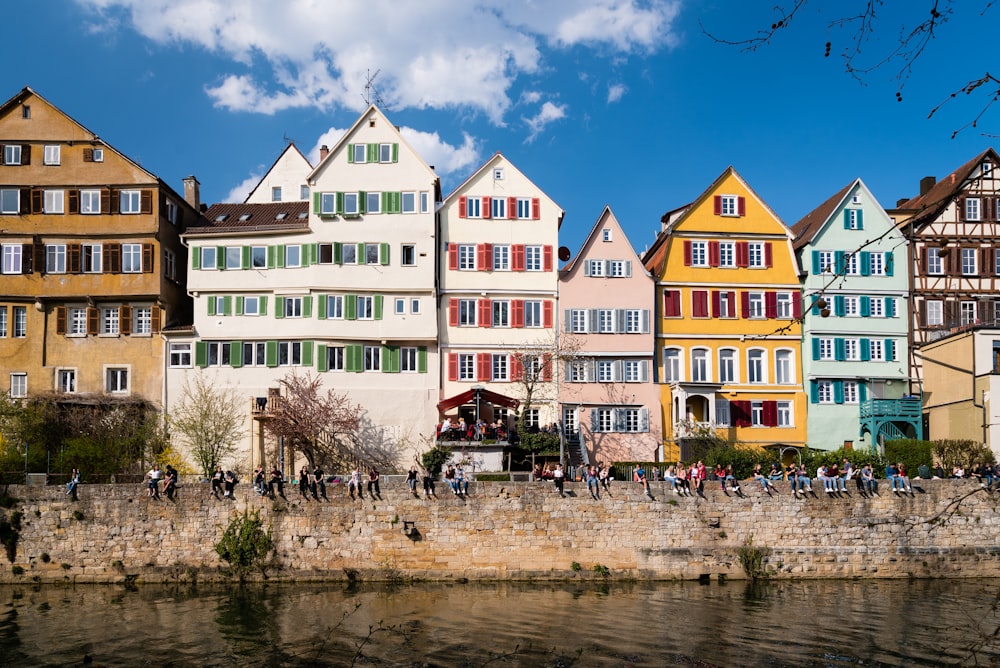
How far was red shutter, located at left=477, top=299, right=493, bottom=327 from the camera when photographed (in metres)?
46.6

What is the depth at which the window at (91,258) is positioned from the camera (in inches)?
1810

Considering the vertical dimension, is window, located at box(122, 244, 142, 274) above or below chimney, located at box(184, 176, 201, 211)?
below

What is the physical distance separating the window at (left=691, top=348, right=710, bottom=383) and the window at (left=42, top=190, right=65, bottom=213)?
3190 cm

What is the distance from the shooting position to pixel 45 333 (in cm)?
4575

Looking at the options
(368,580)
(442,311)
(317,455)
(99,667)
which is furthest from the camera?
(442,311)

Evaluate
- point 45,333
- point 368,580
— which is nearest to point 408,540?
point 368,580

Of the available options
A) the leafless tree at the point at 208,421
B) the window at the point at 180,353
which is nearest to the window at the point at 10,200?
the window at the point at 180,353

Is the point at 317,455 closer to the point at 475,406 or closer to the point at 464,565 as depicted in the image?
the point at 475,406

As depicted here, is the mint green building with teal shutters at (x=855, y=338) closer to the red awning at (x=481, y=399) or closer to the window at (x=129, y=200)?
the red awning at (x=481, y=399)

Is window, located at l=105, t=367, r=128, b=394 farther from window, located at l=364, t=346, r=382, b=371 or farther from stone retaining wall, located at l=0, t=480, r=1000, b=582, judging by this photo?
window, located at l=364, t=346, r=382, b=371

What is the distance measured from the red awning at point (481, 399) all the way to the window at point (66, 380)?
1797 cm

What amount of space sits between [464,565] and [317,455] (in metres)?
11.9

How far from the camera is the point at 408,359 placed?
151ft

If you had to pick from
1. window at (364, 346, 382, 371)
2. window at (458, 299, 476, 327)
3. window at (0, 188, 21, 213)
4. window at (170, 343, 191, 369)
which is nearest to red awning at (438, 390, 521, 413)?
window at (364, 346, 382, 371)
